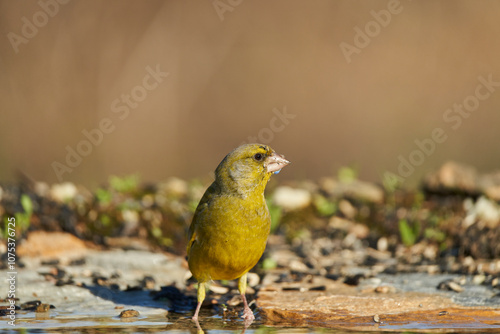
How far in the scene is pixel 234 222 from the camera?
527 cm

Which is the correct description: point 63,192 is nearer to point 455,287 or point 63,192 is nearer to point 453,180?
point 453,180

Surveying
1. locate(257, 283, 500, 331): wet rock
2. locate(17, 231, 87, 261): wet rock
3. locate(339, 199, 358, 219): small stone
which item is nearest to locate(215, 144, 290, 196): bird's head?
locate(257, 283, 500, 331): wet rock

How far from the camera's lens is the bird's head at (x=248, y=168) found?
546 cm

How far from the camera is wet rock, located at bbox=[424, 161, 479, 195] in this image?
8.61m

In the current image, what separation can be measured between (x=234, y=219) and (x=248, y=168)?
432 mm

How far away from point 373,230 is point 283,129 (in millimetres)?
5927

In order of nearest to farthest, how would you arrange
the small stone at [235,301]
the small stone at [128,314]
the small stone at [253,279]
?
the small stone at [128,314]
the small stone at [235,301]
the small stone at [253,279]

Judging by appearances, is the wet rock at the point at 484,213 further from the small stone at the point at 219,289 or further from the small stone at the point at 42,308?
the small stone at the point at 42,308

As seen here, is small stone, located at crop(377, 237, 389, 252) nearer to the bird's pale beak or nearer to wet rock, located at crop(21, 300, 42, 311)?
the bird's pale beak

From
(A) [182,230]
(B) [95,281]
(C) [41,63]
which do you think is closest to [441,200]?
(A) [182,230]

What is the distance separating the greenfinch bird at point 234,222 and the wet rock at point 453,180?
3.81 meters

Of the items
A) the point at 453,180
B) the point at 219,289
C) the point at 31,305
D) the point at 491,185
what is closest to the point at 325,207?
the point at 453,180

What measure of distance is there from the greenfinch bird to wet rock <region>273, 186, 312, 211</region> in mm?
3241

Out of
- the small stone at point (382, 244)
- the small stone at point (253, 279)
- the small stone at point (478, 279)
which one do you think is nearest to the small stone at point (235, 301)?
the small stone at point (253, 279)
